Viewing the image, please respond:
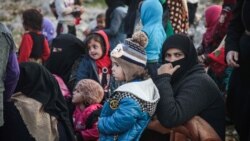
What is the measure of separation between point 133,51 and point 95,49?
1.66 metres

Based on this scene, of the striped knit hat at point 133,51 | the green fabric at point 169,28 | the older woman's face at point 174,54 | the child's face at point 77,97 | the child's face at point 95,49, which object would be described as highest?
the striped knit hat at point 133,51

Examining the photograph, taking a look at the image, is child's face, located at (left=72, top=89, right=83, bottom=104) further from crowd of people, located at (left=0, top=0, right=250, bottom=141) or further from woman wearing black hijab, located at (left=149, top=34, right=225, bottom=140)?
woman wearing black hijab, located at (left=149, top=34, right=225, bottom=140)

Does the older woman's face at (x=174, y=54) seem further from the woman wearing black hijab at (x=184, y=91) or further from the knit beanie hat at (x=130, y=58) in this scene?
the knit beanie hat at (x=130, y=58)

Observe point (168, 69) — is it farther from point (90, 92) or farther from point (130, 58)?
point (90, 92)

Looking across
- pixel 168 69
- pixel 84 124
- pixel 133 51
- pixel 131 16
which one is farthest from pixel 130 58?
pixel 131 16

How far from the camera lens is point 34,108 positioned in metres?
4.29

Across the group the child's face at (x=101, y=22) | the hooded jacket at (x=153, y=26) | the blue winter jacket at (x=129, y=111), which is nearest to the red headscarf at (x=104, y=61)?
the hooded jacket at (x=153, y=26)

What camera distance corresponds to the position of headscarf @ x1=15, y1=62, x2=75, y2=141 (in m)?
4.34

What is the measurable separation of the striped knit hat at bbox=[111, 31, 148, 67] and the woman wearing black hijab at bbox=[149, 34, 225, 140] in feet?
0.68

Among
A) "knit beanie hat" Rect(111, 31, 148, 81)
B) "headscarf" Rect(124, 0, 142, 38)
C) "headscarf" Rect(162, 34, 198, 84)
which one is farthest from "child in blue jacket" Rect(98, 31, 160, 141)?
"headscarf" Rect(124, 0, 142, 38)

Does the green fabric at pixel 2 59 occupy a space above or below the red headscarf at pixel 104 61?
above

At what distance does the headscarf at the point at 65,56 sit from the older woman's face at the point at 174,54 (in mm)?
1876

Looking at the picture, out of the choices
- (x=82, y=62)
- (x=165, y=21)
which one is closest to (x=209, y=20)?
(x=165, y=21)

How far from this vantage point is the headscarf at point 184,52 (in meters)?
4.23
